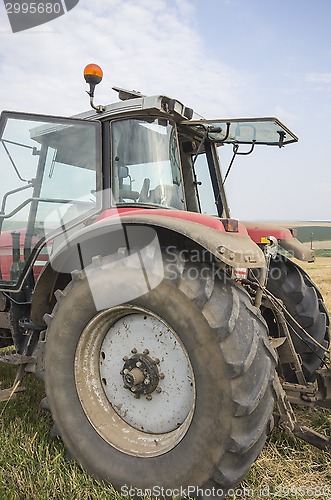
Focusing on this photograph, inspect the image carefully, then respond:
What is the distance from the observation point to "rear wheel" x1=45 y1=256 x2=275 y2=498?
6.81 ft

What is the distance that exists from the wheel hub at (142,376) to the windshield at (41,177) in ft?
3.60

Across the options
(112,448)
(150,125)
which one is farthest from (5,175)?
(112,448)

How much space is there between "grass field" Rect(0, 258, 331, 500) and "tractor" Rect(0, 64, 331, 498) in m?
0.13

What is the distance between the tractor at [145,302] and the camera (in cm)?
212

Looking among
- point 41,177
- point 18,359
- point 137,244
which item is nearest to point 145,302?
point 137,244

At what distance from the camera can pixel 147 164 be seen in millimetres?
3008

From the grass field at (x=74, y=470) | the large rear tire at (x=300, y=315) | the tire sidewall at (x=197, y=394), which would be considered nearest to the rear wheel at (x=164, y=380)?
the tire sidewall at (x=197, y=394)

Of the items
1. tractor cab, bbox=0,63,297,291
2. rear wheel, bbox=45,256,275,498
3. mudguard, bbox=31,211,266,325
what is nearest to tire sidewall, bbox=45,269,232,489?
rear wheel, bbox=45,256,275,498

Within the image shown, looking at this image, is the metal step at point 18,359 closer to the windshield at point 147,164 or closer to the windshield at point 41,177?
the windshield at point 41,177

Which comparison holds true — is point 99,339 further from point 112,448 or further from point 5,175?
point 5,175

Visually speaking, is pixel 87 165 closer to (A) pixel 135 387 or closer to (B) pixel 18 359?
(B) pixel 18 359

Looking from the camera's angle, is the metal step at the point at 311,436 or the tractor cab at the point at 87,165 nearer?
the metal step at the point at 311,436

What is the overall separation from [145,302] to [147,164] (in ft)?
3.54

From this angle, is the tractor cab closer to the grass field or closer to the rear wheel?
the rear wheel
